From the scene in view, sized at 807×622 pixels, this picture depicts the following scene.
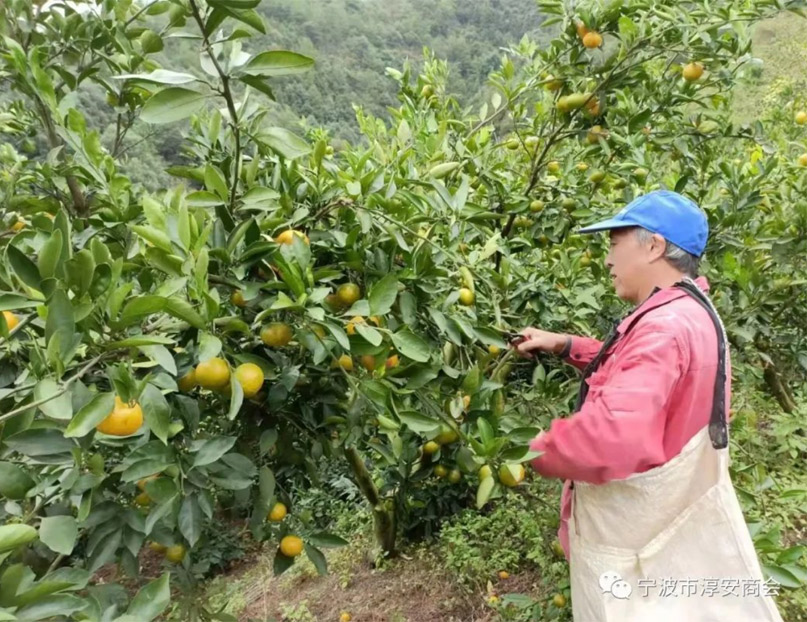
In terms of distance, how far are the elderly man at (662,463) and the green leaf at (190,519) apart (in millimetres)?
648

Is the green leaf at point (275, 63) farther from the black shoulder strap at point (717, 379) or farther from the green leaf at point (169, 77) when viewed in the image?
the black shoulder strap at point (717, 379)

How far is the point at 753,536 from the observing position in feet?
4.76

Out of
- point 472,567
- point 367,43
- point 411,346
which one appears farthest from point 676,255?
point 367,43

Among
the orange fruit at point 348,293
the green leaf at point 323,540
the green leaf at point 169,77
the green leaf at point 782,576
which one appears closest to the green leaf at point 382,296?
the orange fruit at point 348,293

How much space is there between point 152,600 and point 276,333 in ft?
1.47

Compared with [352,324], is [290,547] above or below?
below

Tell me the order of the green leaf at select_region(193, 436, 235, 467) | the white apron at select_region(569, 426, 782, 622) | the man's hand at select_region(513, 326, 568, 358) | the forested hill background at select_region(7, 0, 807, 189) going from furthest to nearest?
the forested hill background at select_region(7, 0, 807, 189), the man's hand at select_region(513, 326, 568, 358), the white apron at select_region(569, 426, 782, 622), the green leaf at select_region(193, 436, 235, 467)

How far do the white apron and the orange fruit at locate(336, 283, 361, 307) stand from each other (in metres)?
0.66

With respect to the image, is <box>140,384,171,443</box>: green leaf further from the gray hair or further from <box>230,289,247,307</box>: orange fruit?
the gray hair

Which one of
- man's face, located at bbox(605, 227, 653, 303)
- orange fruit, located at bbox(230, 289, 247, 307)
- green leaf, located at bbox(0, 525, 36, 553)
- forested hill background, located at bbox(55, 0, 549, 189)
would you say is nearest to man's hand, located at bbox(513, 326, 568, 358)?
man's face, located at bbox(605, 227, 653, 303)

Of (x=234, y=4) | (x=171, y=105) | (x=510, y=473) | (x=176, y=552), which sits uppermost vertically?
(x=234, y=4)

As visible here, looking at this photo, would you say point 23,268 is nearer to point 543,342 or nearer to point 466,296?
point 466,296

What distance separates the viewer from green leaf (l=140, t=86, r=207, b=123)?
86 centimetres

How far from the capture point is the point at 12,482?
31.6 inches
